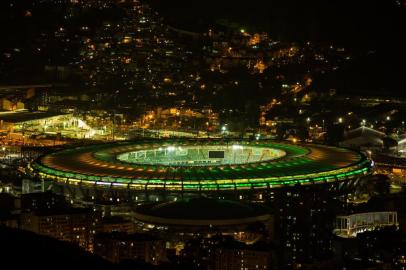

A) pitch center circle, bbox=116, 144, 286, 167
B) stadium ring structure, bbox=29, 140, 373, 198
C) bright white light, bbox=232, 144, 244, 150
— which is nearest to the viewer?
stadium ring structure, bbox=29, 140, 373, 198

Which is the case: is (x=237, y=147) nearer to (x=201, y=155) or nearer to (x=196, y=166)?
(x=201, y=155)

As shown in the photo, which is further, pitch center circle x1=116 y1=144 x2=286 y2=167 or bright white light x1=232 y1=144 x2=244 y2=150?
bright white light x1=232 y1=144 x2=244 y2=150

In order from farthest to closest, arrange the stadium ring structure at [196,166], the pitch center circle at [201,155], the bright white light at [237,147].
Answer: the bright white light at [237,147], the pitch center circle at [201,155], the stadium ring structure at [196,166]

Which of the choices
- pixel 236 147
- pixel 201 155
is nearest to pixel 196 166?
pixel 201 155

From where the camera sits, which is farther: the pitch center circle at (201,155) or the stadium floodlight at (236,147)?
the stadium floodlight at (236,147)

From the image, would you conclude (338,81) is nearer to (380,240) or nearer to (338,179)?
(338,179)

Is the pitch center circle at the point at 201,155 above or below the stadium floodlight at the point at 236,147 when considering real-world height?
below

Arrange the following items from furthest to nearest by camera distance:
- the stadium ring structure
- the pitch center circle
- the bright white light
A: the bright white light, the pitch center circle, the stadium ring structure
